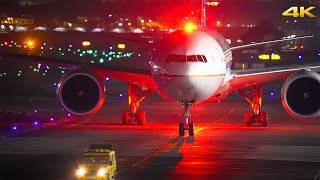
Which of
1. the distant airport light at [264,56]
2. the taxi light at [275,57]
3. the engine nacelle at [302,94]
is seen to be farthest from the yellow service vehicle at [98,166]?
the distant airport light at [264,56]

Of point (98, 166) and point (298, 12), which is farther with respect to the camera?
point (298, 12)

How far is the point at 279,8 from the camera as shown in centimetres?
5916

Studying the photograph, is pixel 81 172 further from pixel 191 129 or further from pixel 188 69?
pixel 191 129

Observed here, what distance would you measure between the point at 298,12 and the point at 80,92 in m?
38.3

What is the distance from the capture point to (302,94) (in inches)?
1266

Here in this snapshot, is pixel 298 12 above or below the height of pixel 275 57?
above

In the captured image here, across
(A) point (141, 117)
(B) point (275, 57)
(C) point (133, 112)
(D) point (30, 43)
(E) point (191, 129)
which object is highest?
(D) point (30, 43)

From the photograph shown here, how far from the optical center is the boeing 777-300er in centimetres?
2852

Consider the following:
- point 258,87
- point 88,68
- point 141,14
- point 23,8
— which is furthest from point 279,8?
point 88,68

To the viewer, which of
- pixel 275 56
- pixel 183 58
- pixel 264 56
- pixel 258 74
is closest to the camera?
pixel 183 58

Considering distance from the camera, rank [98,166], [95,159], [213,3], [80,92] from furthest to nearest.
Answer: [213,3]
[80,92]
[95,159]
[98,166]

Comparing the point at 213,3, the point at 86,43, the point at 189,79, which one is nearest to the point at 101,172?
the point at 189,79

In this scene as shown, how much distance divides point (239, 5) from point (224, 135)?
2568cm

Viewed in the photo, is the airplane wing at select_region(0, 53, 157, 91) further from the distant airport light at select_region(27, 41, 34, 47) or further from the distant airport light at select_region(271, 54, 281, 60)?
the distant airport light at select_region(271, 54, 281, 60)
